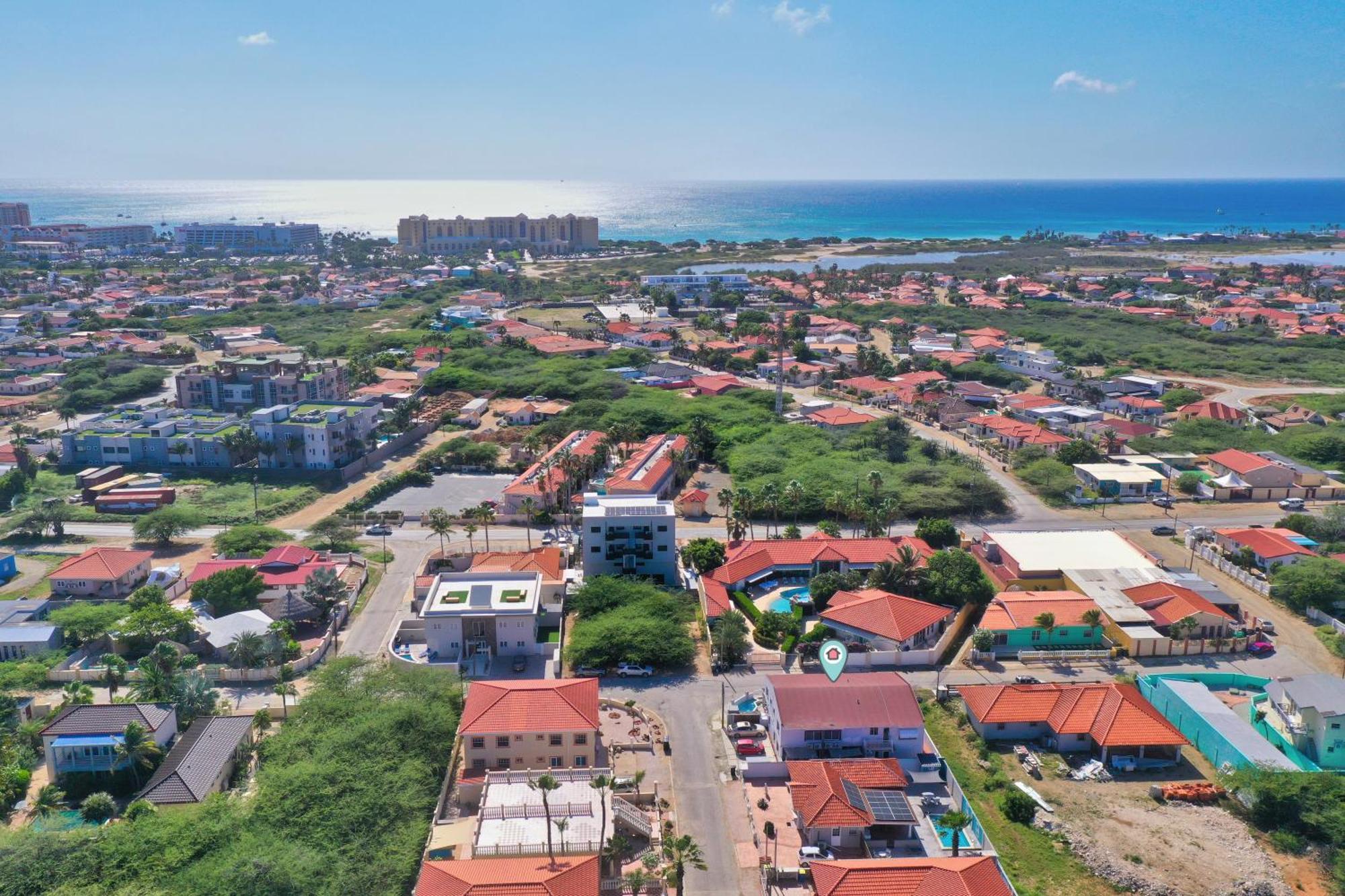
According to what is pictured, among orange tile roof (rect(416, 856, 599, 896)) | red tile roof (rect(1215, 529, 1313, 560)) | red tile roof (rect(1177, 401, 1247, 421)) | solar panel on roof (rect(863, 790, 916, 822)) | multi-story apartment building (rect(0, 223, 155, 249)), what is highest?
multi-story apartment building (rect(0, 223, 155, 249))

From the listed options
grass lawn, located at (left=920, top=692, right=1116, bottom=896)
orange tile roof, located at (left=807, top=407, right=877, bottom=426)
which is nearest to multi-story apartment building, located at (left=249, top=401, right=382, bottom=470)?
orange tile roof, located at (left=807, top=407, right=877, bottom=426)

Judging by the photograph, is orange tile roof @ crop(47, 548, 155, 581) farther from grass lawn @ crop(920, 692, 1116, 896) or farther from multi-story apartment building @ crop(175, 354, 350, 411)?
grass lawn @ crop(920, 692, 1116, 896)

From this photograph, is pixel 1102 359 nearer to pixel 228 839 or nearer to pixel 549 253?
pixel 228 839

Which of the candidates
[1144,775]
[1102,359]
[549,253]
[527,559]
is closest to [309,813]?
[527,559]

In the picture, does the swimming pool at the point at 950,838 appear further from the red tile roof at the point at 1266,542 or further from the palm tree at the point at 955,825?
the red tile roof at the point at 1266,542

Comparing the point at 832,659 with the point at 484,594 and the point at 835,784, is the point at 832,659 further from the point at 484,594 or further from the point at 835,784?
the point at 484,594

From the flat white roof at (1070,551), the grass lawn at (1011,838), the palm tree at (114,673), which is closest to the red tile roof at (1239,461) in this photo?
the flat white roof at (1070,551)
